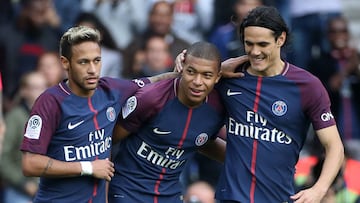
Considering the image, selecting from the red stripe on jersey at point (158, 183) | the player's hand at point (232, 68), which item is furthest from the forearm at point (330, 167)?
the red stripe on jersey at point (158, 183)

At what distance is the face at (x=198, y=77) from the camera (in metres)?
7.88

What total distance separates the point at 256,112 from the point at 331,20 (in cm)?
485

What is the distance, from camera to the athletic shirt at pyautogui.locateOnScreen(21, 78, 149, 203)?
7773 mm

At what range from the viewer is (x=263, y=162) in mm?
7898

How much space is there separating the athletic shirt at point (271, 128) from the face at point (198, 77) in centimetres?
23

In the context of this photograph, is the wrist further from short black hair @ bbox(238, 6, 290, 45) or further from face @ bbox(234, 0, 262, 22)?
face @ bbox(234, 0, 262, 22)

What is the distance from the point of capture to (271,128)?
7914 millimetres

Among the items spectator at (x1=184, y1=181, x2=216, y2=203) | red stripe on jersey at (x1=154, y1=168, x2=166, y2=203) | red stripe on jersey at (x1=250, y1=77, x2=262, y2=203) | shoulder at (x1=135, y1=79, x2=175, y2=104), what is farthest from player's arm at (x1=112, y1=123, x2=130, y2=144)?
spectator at (x1=184, y1=181, x2=216, y2=203)

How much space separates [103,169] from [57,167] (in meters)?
0.33

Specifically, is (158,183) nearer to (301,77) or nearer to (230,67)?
(230,67)

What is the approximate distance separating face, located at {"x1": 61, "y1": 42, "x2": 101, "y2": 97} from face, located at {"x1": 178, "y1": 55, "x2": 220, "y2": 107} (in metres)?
0.63

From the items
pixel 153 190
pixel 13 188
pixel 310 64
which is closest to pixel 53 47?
pixel 13 188

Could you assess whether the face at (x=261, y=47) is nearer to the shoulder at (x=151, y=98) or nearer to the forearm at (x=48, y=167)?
the shoulder at (x=151, y=98)

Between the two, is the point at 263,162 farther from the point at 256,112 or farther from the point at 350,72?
the point at 350,72
